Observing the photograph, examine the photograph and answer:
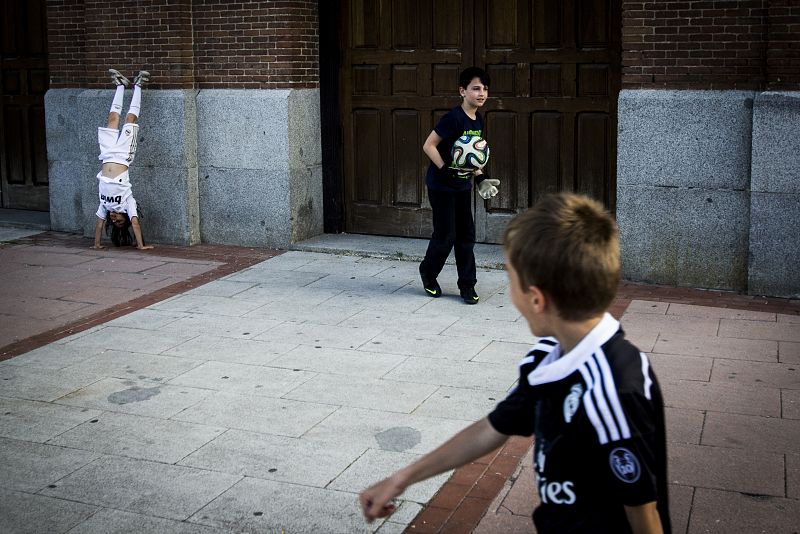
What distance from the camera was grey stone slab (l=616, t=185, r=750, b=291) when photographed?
29.5 feet

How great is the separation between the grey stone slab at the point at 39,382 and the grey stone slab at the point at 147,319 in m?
1.15

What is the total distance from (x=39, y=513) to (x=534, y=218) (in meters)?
3.32

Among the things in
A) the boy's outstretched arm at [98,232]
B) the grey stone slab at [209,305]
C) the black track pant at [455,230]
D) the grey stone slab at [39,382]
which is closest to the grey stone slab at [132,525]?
A: the grey stone slab at [39,382]

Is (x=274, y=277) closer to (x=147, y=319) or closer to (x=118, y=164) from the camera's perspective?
(x=147, y=319)

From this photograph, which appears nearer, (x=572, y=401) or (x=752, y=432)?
(x=572, y=401)

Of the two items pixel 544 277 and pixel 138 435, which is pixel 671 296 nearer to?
pixel 138 435

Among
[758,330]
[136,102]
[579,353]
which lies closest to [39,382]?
[136,102]

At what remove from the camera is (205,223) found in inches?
452

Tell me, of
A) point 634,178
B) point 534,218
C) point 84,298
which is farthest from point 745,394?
point 84,298

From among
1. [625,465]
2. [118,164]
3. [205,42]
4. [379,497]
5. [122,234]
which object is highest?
[205,42]

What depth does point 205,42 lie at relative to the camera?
11.2 m

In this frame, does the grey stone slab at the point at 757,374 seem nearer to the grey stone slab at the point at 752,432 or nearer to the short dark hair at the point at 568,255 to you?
the grey stone slab at the point at 752,432

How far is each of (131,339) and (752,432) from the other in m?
4.35

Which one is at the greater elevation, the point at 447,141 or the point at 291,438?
the point at 447,141
